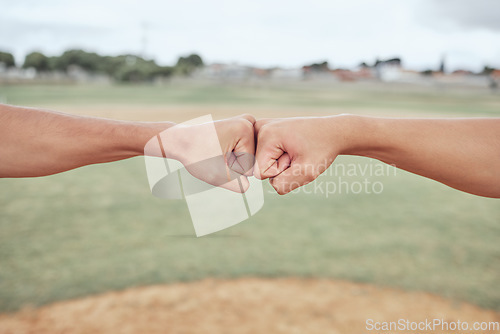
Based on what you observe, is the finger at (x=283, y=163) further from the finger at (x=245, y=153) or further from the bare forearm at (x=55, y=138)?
the bare forearm at (x=55, y=138)

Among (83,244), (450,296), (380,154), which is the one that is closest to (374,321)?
(450,296)

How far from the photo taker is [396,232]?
15.1ft

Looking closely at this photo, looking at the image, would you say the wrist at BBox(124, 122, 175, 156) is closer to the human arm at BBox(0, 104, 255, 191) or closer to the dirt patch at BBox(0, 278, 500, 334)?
the human arm at BBox(0, 104, 255, 191)

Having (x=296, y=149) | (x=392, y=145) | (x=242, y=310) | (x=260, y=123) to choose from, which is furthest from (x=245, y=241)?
(x=392, y=145)

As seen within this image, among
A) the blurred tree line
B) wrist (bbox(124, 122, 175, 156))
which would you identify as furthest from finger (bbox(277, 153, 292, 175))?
the blurred tree line

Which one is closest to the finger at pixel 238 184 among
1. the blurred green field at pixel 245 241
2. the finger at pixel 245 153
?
the finger at pixel 245 153

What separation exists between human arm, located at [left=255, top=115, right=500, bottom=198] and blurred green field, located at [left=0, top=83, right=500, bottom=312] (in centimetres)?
186

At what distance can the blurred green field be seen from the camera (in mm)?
3398

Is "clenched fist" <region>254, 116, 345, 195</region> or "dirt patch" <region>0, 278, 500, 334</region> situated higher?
"clenched fist" <region>254, 116, 345, 195</region>

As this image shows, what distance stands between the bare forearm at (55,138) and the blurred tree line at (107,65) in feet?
129

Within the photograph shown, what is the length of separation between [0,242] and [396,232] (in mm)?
4490

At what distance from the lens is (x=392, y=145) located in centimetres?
182

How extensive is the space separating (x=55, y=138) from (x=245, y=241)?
2.75m

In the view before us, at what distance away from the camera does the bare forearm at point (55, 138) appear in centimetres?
178
